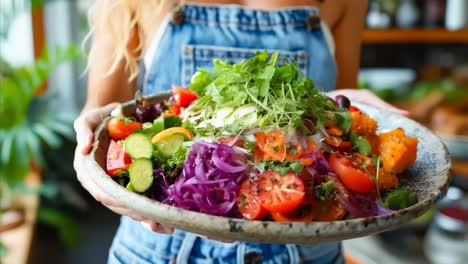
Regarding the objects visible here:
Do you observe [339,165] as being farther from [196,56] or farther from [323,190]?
[196,56]

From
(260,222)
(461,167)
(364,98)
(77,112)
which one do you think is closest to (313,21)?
(364,98)

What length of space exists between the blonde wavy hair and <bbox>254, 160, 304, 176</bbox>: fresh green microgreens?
62 centimetres

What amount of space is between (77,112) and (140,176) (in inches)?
106

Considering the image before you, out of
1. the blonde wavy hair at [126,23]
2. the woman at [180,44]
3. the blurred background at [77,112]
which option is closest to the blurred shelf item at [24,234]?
the blurred background at [77,112]

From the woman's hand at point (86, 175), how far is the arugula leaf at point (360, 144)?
39 cm

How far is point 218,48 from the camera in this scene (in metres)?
1.45

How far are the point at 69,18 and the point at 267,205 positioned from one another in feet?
10.8

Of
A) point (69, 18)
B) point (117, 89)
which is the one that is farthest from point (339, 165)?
point (69, 18)

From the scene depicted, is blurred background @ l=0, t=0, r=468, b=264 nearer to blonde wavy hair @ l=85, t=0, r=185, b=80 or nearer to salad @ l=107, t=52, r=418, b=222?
blonde wavy hair @ l=85, t=0, r=185, b=80

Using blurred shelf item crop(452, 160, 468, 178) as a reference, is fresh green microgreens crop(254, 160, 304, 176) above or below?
above

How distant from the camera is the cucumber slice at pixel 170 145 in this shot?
1.04 metres

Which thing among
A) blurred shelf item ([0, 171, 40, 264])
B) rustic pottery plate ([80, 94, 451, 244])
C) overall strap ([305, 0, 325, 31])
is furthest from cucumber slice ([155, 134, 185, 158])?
blurred shelf item ([0, 171, 40, 264])

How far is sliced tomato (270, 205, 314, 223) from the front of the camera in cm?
88

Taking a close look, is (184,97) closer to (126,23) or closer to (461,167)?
(126,23)
